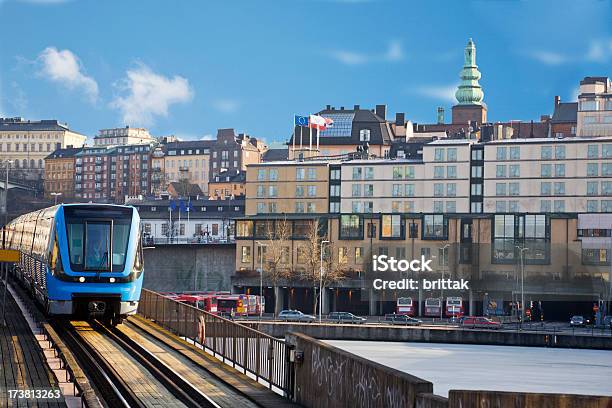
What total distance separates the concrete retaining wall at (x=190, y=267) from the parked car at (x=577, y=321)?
1733 inches

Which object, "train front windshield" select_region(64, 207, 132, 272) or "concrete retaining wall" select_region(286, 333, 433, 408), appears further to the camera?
"train front windshield" select_region(64, 207, 132, 272)

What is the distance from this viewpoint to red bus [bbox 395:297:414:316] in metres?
126

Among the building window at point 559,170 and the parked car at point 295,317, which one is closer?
the parked car at point 295,317

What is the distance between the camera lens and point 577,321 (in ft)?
385

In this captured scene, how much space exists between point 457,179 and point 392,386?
118025 mm

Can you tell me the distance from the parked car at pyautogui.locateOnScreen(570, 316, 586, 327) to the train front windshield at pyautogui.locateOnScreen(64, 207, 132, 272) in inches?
3113

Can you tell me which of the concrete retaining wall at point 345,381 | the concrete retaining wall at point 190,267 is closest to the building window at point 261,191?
the concrete retaining wall at point 190,267

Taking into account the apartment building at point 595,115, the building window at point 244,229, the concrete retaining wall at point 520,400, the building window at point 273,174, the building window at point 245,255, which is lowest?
the concrete retaining wall at point 520,400

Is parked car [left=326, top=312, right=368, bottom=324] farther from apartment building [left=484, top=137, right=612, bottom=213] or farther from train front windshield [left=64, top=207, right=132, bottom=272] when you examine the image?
train front windshield [left=64, top=207, right=132, bottom=272]

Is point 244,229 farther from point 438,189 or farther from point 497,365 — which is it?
point 497,365

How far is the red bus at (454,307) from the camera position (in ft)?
406

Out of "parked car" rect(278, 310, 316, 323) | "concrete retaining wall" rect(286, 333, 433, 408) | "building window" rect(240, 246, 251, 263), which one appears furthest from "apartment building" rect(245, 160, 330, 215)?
"concrete retaining wall" rect(286, 333, 433, 408)

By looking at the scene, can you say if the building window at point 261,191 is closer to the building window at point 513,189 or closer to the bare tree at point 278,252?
the bare tree at point 278,252

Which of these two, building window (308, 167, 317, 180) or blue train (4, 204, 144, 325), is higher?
building window (308, 167, 317, 180)
